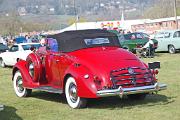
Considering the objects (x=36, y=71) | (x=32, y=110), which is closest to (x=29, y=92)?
(x=36, y=71)

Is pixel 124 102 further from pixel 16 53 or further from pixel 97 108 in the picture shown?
pixel 16 53

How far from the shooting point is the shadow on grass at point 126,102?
9.94 metres

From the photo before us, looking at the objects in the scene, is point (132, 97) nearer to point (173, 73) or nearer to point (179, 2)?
point (173, 73)

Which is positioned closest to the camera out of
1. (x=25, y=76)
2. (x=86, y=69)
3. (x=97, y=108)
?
(x=86, y=69)

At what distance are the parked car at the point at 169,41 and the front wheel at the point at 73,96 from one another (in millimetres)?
19517

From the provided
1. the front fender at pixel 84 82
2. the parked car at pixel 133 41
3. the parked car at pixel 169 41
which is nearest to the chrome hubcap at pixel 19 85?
the front fender at pixel 84 82

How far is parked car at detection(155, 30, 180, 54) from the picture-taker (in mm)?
28763

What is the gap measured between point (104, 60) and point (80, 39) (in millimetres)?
1280

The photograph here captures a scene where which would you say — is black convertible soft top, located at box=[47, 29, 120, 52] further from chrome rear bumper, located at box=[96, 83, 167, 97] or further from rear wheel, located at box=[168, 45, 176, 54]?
rear wheel, located at box=[168, 45, 176, 54]

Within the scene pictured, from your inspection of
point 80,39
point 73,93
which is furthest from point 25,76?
point 73,93

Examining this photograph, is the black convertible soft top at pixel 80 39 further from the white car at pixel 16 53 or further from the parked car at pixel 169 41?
the parked car at pixel 169 41

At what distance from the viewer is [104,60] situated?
977 centimetres

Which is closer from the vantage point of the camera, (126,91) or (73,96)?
(126,91)

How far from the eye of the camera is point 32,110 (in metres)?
9.82
